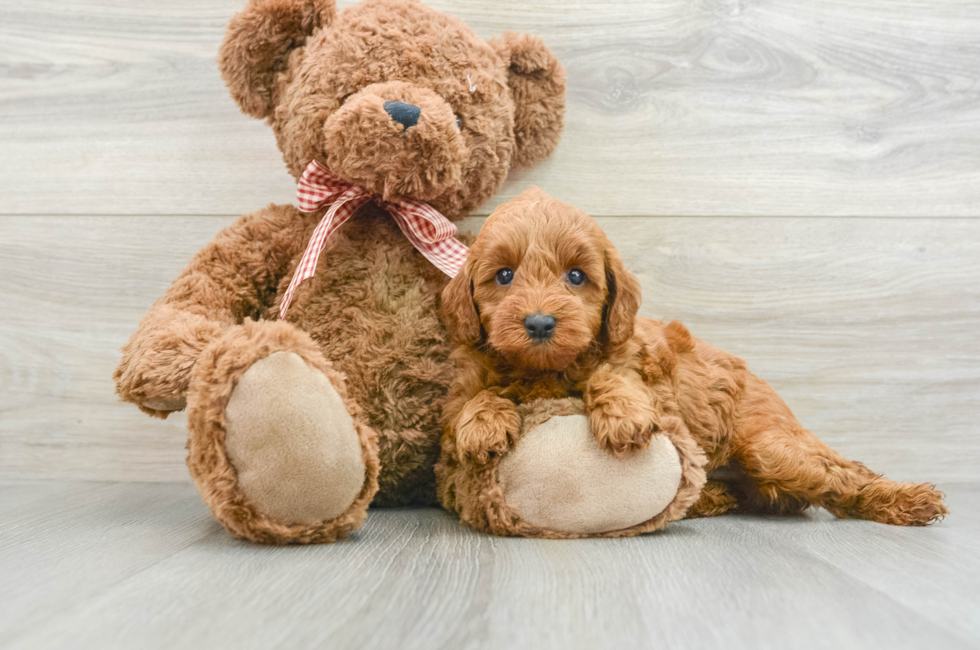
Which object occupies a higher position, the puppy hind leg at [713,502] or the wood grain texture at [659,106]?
the wood grain texture at [659,106]

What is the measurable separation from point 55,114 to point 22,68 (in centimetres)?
12

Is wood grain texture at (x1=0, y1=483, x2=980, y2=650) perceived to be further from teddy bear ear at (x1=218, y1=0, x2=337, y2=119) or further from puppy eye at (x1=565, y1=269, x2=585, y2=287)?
teddy bear ear at (x1=218, y1=0, x2=337, y2=119)

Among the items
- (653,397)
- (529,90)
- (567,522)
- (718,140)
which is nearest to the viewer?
(567,522)

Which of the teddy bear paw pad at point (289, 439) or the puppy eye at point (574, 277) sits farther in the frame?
the puppy eye at point (574, 277)

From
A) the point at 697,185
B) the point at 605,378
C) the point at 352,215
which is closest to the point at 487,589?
the point at 605,378

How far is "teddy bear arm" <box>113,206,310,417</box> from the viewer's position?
1009 millimetres

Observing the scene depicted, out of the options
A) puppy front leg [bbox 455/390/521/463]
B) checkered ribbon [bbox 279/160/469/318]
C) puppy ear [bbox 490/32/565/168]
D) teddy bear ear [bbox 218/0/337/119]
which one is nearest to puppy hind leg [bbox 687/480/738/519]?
puppy front leg [bbox 455/390/521/463]

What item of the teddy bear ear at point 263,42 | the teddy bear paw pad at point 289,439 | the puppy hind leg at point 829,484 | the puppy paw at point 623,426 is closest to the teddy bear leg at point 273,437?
the teddy bear paw pad at point 289,439

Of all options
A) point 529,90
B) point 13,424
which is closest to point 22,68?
point 13,424

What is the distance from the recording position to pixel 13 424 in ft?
5.06

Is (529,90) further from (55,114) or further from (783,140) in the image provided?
(55,114)

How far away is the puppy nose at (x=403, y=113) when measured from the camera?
1.06 m

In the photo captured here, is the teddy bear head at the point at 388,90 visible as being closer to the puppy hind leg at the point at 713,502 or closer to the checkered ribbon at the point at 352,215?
the checkered ribbon at the point at 352,215

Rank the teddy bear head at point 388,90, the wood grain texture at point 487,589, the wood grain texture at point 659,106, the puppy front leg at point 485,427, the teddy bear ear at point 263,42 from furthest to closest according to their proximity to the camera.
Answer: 1. the wood grain texture at point 659,106
2. the teddy bear ear at point 263,42
3. the teddy bear head at point 388,90
4. the puppy front leg at point 485,427
5. the wood grain texture at point 487,589
